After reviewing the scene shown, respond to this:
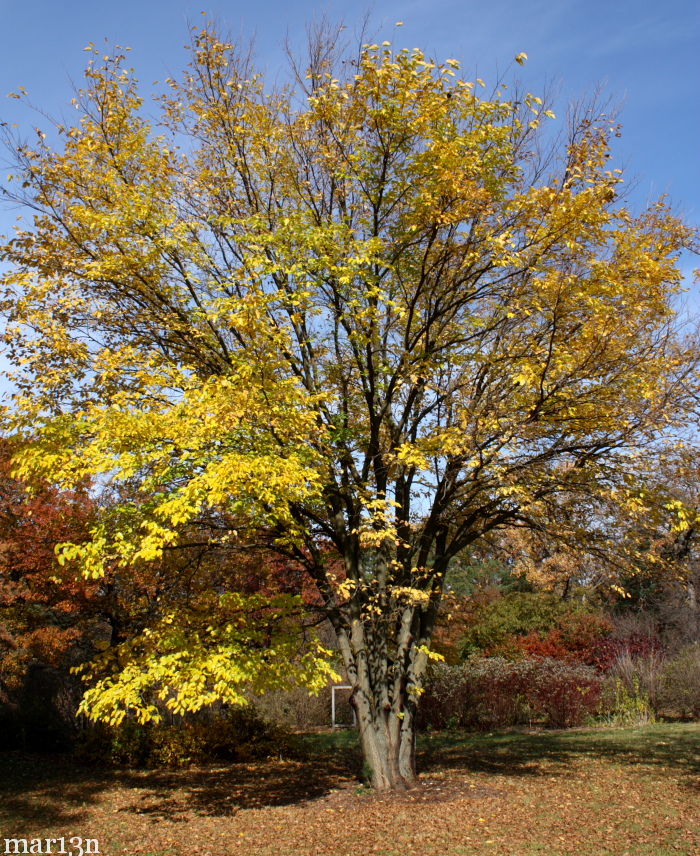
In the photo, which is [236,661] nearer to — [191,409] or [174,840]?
[174,840]

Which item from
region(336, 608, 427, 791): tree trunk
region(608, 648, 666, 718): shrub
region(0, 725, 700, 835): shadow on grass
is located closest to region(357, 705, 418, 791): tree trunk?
region(336, 608, 427, 791): tree trunk

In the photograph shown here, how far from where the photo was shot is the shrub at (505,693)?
13977 mm

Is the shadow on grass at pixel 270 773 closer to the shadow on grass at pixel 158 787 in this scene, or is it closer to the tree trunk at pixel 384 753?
the shadow on grass at pixel 158 787

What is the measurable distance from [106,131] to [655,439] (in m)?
7.60

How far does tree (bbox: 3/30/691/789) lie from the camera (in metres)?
6.32

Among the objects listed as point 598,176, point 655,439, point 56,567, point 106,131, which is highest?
point 106,131

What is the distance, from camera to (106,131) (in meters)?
7.61

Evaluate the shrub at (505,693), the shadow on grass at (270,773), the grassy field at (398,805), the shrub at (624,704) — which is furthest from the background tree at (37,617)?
the shrub at (624,704)

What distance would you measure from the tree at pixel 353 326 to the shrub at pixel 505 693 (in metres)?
6.23

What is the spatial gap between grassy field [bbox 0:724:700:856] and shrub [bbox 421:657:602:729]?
2550mm

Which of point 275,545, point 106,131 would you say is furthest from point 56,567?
point 106,131

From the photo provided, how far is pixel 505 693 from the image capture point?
1427cm

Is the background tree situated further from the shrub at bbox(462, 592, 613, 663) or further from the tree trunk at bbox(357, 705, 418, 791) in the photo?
the shrub at bbox(462, 592, 613, 663)

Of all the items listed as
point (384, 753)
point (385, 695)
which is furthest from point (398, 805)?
point (385, 695)
